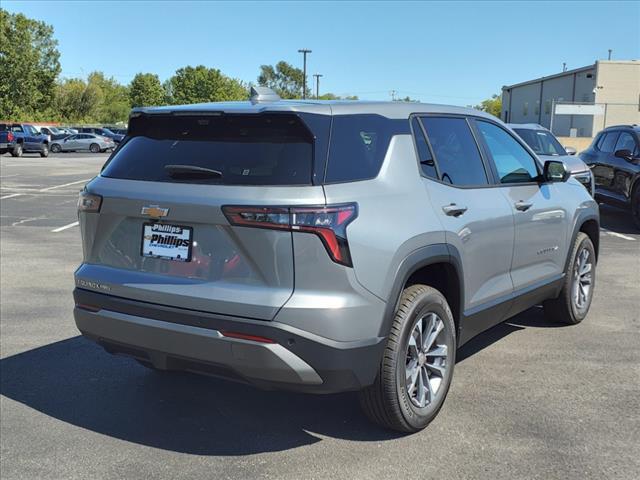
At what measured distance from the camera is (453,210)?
12.9 ft

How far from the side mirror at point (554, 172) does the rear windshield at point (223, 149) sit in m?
2.55

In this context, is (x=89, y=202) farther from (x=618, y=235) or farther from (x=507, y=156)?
(x=618, y=235)

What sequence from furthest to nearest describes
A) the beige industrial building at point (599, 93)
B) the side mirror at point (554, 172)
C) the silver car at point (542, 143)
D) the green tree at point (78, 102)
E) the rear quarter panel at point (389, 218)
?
the green tree at point (78, 102) < the beige industrial building at point (599, 93) < the silver car at point (542, 143) < the side mirror at point (554, 172) < the rear quarter panel at point (389, 218)

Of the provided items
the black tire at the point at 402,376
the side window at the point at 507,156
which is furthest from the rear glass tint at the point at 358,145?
the side window at the point at 507,156

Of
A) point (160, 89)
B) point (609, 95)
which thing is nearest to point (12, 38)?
point (160, 89)

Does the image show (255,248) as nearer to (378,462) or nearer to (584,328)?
(378,462)

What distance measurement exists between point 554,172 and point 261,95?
2.49 meters

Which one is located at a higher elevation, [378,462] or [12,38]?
[12,38]

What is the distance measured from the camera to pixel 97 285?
361cm

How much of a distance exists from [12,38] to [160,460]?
64.1m

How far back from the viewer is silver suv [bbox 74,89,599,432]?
3.12m

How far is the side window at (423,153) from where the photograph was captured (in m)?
3.83

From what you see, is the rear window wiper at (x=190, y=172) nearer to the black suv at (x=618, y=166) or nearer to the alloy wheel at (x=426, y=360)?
the alloy wheel at (x=426, y=360)

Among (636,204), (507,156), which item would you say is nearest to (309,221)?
(507,156)
